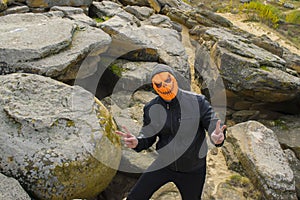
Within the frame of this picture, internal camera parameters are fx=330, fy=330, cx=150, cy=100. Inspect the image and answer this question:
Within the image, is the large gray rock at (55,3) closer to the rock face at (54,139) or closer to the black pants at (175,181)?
the rock face at (54,139)

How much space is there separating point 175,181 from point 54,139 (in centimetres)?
192

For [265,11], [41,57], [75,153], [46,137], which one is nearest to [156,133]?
[75,153]

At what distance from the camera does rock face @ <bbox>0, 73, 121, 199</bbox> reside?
4621 millimetres

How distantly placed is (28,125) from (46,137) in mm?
317

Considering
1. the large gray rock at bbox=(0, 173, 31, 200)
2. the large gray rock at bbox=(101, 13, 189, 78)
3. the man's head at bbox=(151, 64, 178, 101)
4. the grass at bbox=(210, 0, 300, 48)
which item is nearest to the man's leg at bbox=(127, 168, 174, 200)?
the man's head at bbox=(151, 64, 178, 101)

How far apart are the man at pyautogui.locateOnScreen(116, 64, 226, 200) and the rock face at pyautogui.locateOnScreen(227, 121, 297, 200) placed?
7.64 ft

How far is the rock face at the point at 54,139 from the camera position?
462 centimetres

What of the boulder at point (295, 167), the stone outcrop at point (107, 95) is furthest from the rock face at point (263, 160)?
the boulder at point (295, 167)

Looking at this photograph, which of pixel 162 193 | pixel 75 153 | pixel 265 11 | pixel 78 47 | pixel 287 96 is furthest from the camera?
pixel 265 11

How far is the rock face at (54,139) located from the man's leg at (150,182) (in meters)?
0.99

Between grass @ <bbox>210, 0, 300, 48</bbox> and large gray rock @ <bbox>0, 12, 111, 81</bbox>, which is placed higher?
large gray rock @ <bbox>0, 12, 111, 81</bbox>

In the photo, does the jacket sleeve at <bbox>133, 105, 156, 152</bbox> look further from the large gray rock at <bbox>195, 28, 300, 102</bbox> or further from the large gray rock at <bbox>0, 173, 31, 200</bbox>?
the large gray rock at <bbox>195, 28, 300, 102</bbox>

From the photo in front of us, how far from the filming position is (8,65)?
6.84 metres

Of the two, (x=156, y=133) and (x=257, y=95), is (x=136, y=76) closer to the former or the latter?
(x=257, y=95)
